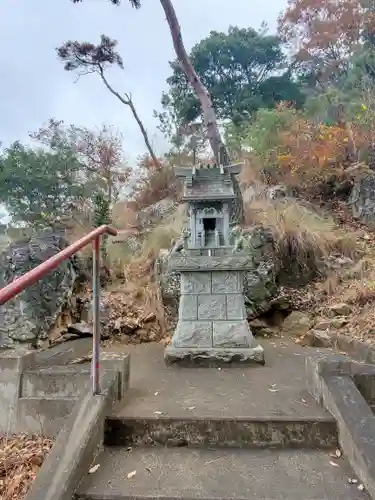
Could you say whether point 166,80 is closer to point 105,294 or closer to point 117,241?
point 117,241

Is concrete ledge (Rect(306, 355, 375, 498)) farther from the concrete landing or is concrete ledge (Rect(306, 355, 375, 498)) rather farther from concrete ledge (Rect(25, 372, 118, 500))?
concrete ledge (Rect(25, 372, 118, 500))

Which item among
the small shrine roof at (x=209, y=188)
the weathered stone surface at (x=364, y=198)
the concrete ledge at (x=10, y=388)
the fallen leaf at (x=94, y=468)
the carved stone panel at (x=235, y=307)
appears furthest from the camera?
the weathered stone surface at (x=364, y=198)

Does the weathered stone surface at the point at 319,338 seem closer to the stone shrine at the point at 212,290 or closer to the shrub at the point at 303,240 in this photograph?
the stone shrine at the point at 212,290

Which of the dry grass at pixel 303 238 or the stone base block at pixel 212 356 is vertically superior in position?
the dry grass at pixel 303 238

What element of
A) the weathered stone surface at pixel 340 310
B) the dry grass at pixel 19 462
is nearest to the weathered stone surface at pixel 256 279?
the weathered stone surface at pixel 340 310

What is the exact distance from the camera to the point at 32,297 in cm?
404

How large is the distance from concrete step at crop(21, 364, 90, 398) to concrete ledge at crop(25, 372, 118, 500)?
191mm

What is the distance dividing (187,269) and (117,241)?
4.36m

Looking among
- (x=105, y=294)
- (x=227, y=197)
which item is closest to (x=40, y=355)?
(x=227, y=197)

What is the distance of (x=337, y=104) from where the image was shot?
34.2 feet

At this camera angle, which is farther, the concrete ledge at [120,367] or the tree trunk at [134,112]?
the tree trunk at [134,112]

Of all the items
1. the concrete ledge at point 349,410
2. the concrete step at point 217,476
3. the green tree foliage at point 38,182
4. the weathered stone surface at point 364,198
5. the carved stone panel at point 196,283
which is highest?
the green tree foliage at point 38,182

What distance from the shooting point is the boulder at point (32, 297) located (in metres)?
3.70

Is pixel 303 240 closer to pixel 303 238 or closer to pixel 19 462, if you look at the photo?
pixel 303 238
